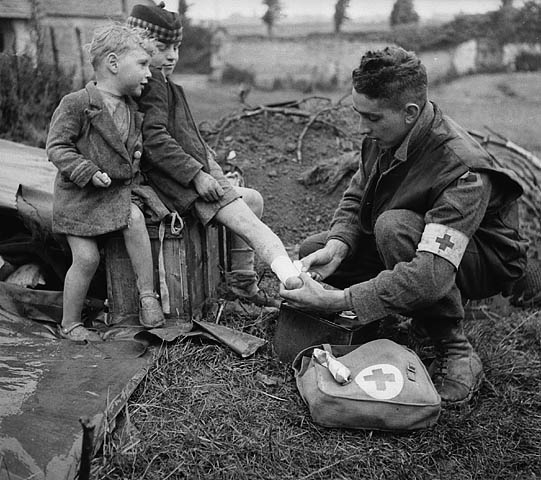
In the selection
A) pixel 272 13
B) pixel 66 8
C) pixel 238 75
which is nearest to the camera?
pixel 272 13

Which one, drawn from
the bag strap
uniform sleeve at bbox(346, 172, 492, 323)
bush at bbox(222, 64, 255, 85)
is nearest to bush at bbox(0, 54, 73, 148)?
bush at bbox(222, 64, 255, 85)

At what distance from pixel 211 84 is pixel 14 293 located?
593cm

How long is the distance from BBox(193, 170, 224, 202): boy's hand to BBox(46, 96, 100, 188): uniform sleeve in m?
0.55

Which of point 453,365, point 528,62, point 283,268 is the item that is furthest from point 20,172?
point 528,62

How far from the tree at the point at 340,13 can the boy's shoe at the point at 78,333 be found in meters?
6.73

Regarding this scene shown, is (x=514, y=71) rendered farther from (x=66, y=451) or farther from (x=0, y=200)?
(x=66, y=451)

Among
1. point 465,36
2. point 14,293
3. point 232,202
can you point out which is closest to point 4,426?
point 14,293

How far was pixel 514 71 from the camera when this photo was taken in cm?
969

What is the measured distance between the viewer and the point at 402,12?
9.41 m

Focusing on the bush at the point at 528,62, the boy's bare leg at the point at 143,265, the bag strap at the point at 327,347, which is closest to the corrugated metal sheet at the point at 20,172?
the boy's bare leg at the point at 143,265

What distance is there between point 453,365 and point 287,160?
143 inches

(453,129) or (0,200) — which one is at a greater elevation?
(453,129)

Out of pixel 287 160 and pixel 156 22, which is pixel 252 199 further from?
pixel 287 160

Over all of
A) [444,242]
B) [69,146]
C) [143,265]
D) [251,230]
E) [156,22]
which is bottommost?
[143,265]
